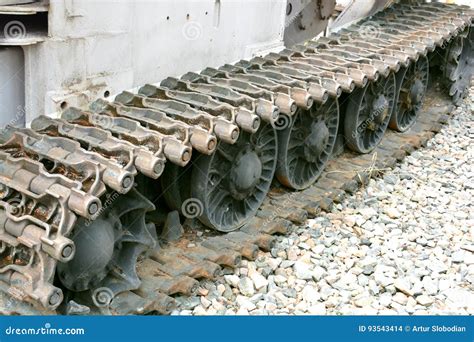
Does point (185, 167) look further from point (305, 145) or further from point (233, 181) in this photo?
point (305, 145)

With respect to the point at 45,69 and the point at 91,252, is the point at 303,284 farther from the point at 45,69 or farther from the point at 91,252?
the point at 45,69

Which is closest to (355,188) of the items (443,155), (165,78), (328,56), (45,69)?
(328,56)

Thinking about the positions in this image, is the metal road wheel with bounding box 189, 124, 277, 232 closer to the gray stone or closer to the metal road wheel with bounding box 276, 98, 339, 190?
the metal road wheel with bounding box 276, 98, 339, 190

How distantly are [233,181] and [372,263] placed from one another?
988mm

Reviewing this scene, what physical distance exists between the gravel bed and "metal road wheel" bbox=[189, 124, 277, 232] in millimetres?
335

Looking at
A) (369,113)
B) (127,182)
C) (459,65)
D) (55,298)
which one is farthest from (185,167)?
(459,65)

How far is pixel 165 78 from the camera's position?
182 inches

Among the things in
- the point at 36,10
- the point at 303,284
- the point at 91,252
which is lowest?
the point at 303,284

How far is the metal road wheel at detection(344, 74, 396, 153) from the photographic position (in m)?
5.97

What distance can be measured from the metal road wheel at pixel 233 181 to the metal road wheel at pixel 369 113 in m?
1.24

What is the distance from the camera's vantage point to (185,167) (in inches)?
174

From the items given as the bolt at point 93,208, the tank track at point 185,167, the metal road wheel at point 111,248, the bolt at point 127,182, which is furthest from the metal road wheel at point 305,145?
the bolt at point 93,208

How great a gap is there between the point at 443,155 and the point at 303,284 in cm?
297

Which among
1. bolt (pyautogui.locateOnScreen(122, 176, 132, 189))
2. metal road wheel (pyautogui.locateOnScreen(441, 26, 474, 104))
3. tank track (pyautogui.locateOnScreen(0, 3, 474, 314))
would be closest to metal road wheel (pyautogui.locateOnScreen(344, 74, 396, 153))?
tank track (pyautogui.locateOnScreen(0, 3, 474, 314))
